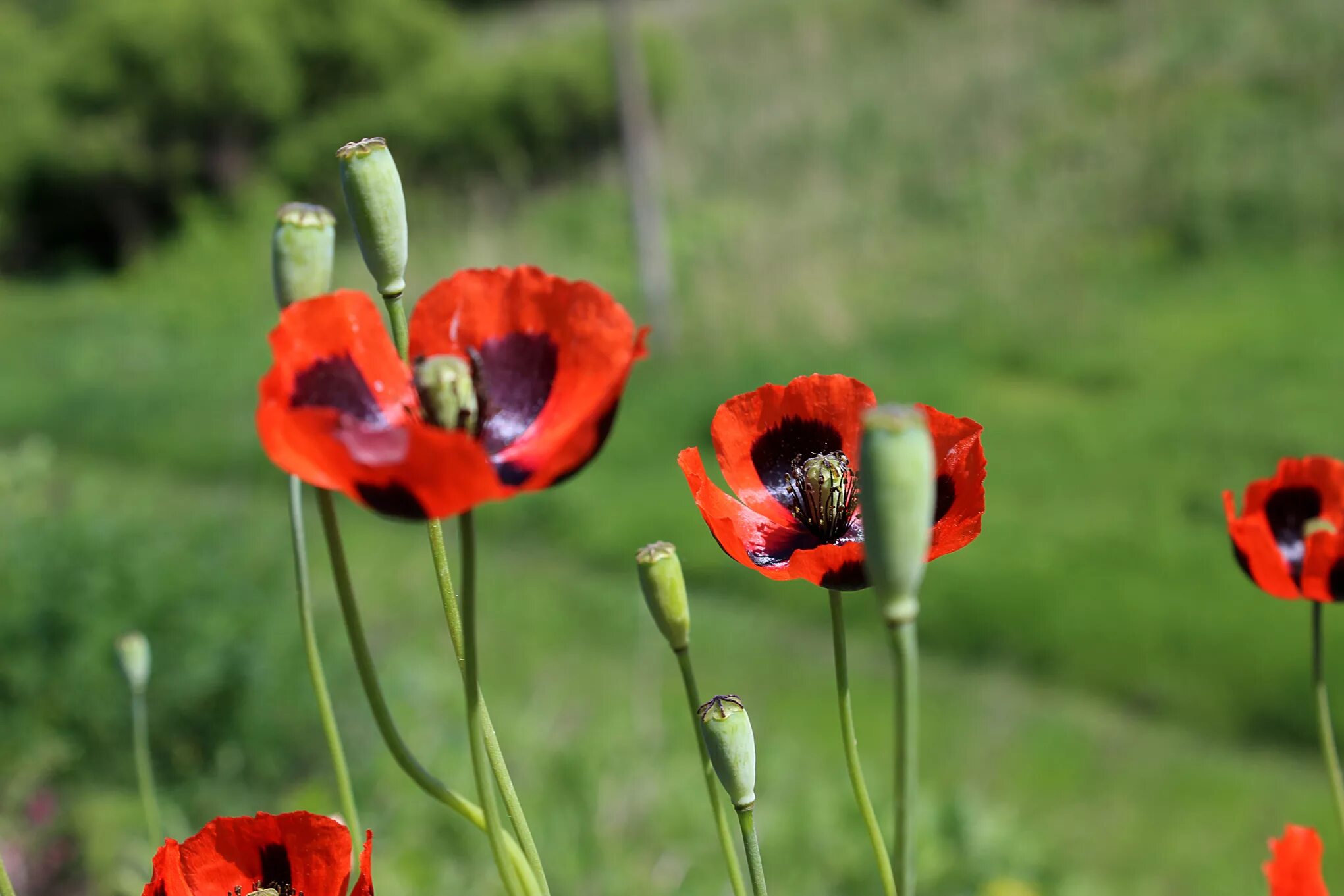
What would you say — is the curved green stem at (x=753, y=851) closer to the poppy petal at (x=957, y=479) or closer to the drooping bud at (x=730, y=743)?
the drooping bud at (x=730, y=743)

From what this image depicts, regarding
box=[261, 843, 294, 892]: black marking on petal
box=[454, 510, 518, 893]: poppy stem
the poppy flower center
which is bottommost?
box=[261, 843, 294, 892]: black marking on petal

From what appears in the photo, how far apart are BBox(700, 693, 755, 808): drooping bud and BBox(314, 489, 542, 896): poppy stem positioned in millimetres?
106

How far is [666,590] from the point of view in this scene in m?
0.62

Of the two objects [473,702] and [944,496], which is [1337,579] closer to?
[944,496]

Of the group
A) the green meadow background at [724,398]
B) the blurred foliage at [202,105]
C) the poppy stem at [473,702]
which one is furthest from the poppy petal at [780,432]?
the blurred foliage at [202,105]

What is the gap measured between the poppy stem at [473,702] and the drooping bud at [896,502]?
123mm

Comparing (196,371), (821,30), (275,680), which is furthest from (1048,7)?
(275,680)

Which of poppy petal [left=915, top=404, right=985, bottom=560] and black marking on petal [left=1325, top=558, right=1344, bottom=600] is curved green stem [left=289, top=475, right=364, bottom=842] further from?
black marking on petal [left=1325, top=558, right=1344, bottom=600]

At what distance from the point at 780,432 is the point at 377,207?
11.6 inches

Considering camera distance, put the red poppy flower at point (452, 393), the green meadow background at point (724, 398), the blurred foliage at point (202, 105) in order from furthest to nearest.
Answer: the blurred foliage at point (202, 105)
the green meadow background at point (724, 398)
the red poppy flower at point (452, 393)

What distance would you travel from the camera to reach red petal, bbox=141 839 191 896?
54 centimetres

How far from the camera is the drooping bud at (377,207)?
1.81 ft

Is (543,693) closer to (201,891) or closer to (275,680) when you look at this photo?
(275,680)

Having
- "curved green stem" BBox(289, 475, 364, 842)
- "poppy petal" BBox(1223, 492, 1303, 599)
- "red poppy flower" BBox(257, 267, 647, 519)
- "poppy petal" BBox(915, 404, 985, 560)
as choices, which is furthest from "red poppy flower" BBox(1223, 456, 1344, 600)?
"curved green stem" BBox(289, 475, 364, 842)
